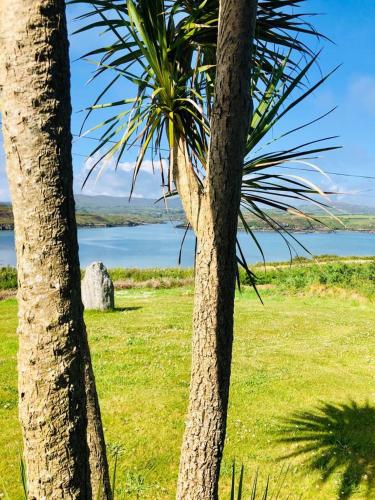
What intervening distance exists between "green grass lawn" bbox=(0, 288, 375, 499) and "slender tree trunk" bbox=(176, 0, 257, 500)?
5.04ft

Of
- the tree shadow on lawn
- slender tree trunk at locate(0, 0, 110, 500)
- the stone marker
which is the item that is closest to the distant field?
the stone marker

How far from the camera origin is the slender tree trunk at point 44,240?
5.58 feet

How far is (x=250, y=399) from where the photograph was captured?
8.93 metres

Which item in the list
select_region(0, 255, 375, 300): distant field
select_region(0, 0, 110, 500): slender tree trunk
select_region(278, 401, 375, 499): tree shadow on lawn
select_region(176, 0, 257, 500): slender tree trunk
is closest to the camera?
select_region(0, 0, 110, 500): slender tree trunk

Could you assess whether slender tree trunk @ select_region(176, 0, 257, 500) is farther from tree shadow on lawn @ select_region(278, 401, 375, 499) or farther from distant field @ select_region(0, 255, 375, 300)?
distant field @ select_region(0, 255, 375, 300)

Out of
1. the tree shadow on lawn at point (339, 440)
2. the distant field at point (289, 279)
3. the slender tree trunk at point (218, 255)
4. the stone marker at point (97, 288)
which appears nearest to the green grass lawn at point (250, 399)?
the tree shadow on lawn at point (339, 440)

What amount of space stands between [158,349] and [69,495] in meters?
10.9

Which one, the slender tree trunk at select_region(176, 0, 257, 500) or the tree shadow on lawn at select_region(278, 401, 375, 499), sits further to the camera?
the tree shadow on lawn at select_region(278, 401, 375, 499)

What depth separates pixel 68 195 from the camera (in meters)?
1.77

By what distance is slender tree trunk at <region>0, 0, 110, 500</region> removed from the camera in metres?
1.70

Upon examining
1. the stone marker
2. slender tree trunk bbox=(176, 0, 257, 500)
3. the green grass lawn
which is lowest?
the green grass lawn

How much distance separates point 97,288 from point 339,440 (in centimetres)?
1240

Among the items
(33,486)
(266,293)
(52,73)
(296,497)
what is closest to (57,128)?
(52,73)

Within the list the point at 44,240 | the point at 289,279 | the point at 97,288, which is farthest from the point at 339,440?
the point at 289,279
